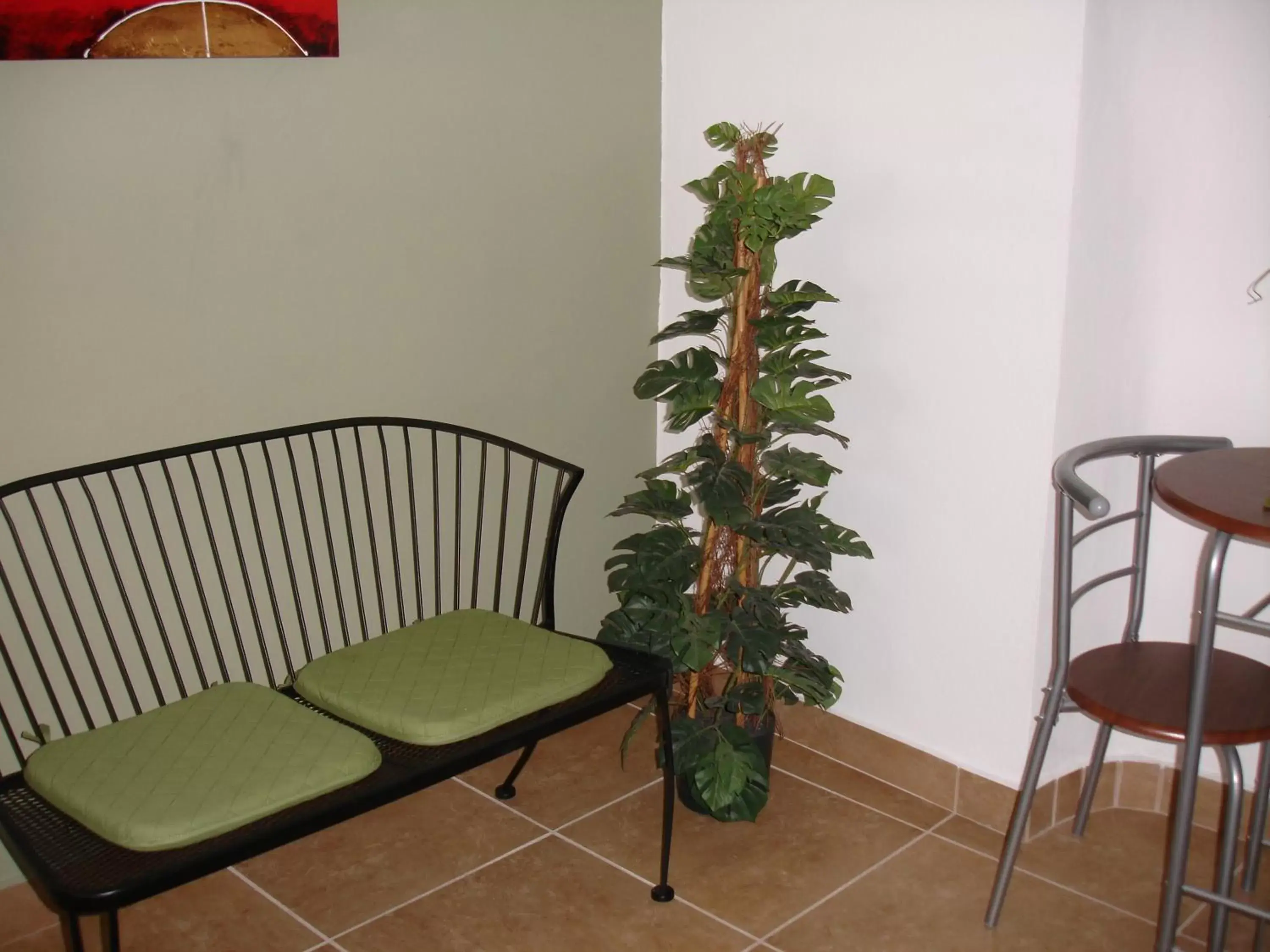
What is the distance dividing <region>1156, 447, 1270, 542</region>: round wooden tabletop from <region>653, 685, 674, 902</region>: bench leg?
974 mm

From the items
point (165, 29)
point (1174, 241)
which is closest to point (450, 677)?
point (165, 29)

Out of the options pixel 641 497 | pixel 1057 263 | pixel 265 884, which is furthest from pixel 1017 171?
pixel 265 884

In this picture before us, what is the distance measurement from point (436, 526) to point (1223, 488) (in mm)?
1508

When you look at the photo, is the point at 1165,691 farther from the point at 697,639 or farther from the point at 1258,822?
the point at 697,639

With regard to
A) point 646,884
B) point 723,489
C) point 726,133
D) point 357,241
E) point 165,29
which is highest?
point 165,29

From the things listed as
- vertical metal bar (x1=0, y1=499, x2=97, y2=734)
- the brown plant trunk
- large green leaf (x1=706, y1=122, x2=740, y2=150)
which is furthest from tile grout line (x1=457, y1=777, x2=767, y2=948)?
large green leaf (x1=706, y1=122, x2=740, y2=150)

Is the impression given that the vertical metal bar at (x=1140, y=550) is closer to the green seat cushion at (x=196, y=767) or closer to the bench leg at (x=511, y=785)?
the bench leg at (x=511, y=785)

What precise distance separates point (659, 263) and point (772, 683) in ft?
3.20

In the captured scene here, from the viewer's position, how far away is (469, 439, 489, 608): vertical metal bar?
2.49 metres

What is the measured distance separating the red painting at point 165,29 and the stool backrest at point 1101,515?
163cm

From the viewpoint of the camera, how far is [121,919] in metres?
2.22

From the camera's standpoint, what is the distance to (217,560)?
224cm

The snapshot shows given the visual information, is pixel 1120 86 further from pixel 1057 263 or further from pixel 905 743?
pixel 905 743

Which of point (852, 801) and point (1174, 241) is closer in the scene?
point (1174, 241)
